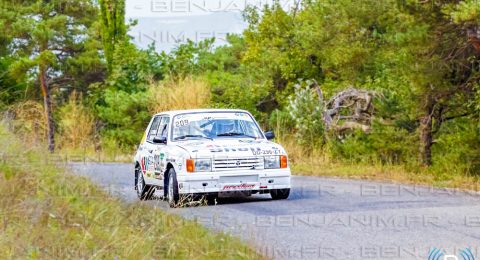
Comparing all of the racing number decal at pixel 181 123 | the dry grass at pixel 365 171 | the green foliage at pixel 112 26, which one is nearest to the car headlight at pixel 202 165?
the racing number decal at pixel 181 123

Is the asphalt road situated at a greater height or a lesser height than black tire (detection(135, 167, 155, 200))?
lesser

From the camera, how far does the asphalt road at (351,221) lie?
10.4 meters

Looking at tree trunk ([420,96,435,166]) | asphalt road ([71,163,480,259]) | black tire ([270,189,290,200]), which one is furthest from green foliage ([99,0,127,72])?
black tire ([270,189,290,200])

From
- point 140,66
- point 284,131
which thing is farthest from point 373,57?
point 140,66

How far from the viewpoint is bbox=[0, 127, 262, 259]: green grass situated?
9.13m

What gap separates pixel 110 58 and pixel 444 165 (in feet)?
87.3

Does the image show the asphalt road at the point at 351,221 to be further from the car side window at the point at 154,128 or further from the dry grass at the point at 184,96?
the dry grass at the point at 184,96

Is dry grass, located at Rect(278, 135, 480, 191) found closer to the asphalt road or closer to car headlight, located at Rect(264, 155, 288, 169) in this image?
the asphalt road

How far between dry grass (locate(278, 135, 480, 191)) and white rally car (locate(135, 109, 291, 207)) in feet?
13.8

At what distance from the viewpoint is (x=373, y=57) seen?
3012 cm

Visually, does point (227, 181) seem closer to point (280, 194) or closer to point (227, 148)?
point (227, 148)

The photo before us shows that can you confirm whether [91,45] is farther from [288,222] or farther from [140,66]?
[288,222]

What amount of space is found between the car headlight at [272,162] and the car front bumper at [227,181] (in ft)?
0.25

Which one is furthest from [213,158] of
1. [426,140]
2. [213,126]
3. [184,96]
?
[184,96]
